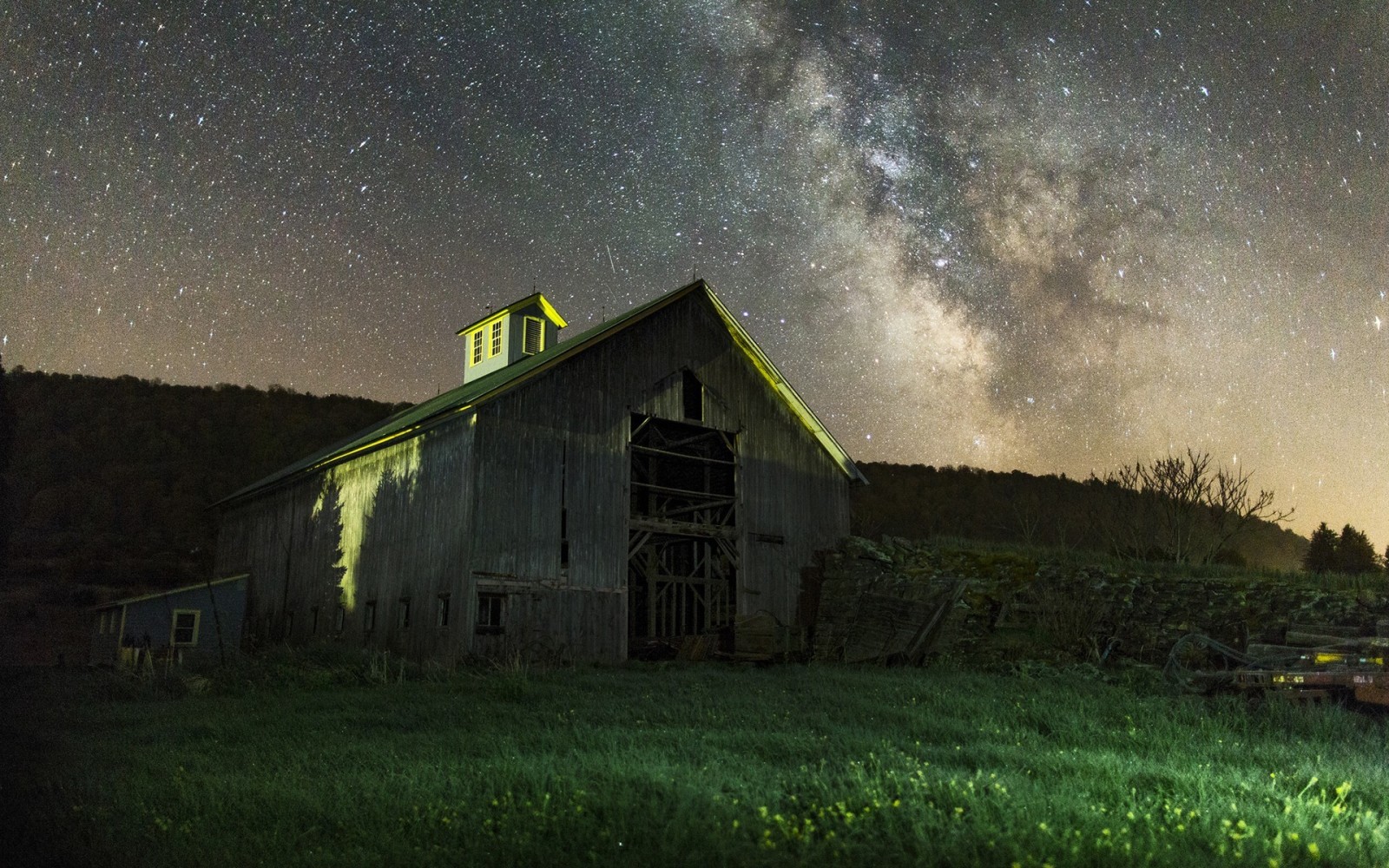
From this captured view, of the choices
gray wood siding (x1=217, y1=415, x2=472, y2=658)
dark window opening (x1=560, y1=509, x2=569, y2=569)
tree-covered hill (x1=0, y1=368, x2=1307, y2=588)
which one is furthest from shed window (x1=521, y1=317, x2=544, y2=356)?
tree-covered hill (x1=0, y1=368, x2=1307, y2=588)

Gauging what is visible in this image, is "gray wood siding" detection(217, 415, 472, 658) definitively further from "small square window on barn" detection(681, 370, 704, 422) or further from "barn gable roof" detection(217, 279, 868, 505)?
"small square window on barn" detection(681, 370, 704, 422)

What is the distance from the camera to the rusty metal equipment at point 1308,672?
544 inches

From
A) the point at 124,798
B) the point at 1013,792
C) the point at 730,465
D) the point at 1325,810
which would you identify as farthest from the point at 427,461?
the point at 1325,810

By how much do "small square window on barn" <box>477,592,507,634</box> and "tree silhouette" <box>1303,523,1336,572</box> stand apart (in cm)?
4914

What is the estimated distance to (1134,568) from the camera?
83.4 ft

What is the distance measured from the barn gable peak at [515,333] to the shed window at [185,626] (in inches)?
441

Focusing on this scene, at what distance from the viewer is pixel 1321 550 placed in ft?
186

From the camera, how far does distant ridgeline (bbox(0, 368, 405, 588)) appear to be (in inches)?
2222

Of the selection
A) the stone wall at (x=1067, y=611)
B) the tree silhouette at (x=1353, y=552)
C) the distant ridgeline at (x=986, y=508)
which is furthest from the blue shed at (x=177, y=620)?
the tree silhouette at (x=1353, y=552)

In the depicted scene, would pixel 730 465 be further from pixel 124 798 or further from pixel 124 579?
pixel 124 579

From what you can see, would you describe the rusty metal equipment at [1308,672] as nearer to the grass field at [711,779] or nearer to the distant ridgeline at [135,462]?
the grass field at [711,779]

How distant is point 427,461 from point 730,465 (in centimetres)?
762

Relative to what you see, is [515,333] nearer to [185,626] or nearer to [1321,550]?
[185,626]

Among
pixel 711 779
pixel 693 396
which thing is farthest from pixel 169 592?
pixel 711 779
